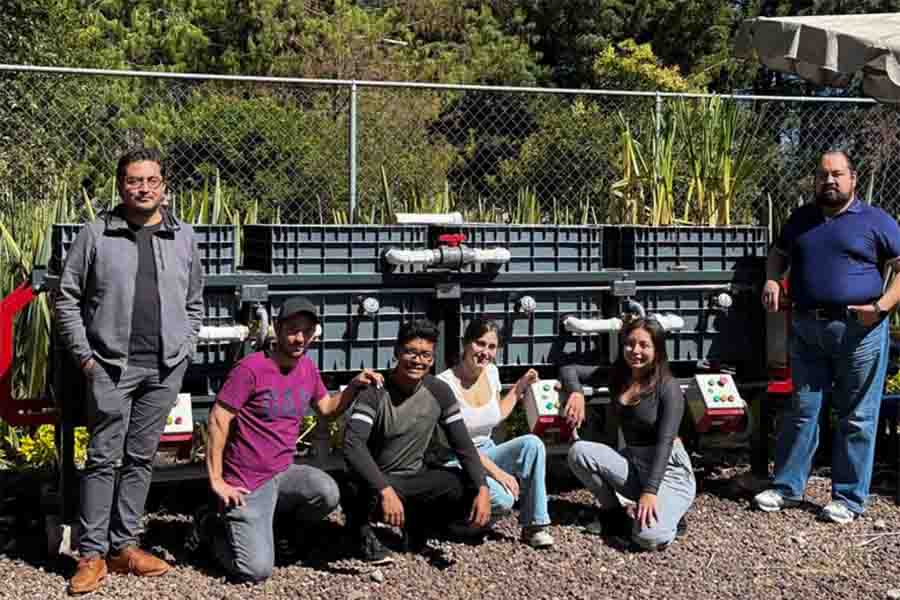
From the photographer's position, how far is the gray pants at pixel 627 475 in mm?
5781

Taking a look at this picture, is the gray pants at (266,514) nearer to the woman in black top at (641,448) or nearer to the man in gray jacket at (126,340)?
the man in gray jacket at (126,340)

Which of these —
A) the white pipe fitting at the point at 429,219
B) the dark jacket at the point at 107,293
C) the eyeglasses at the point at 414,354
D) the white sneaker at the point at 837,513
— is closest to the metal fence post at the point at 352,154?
the white pipe fitting at the point at 429,219

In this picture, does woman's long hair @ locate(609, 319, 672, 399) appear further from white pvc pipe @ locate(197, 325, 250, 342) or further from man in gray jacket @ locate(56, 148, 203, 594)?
man in gray jacket @ locate(56, 148, 203, 594)

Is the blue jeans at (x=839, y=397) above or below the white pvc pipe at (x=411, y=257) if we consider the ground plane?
below

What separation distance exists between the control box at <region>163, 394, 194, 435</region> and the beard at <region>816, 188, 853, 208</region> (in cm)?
324

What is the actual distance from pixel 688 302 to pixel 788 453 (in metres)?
0.93

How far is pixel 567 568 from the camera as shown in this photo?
5.39 metres

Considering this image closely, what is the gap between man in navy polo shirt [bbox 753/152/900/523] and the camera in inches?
240

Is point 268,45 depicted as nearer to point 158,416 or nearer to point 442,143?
point 442,143

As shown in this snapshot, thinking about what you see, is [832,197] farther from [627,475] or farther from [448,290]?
[448,290]

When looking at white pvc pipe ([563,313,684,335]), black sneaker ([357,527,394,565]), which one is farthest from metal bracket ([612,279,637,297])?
black sneaker ([357,527,394,565])

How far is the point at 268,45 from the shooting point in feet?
68.8

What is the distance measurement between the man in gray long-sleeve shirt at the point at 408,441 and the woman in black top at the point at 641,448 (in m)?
0.72

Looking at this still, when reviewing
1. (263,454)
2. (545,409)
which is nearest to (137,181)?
(263,454)
